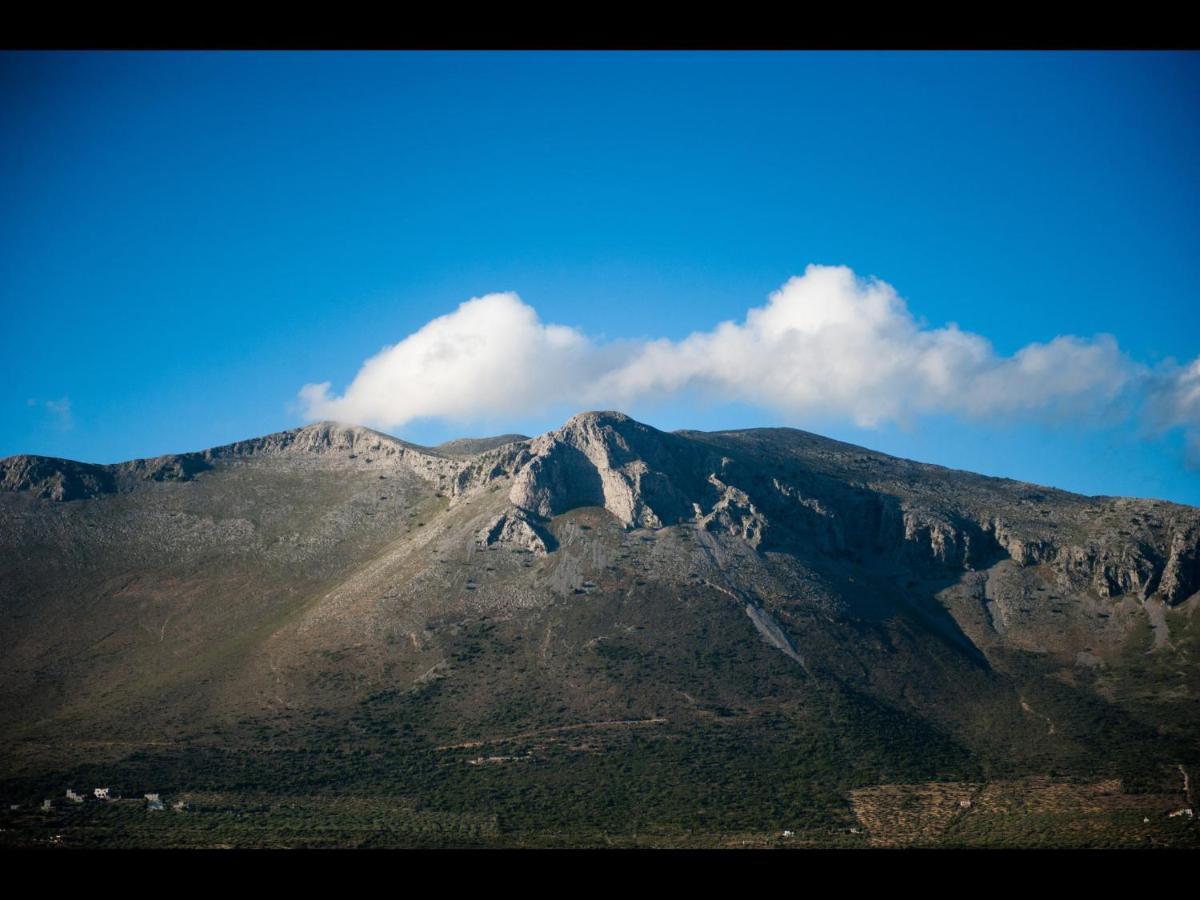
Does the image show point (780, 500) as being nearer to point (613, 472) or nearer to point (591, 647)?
point (613, 472)

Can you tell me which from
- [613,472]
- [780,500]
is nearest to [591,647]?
[613,472]

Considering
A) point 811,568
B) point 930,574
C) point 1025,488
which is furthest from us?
point 1025,488

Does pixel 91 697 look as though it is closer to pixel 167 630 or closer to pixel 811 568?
pixel 167 630

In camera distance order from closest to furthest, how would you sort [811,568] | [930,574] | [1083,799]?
[1083,799] < [811,568] < [930,574]

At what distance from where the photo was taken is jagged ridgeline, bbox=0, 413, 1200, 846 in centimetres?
4766

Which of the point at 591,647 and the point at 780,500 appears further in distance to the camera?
the point at 780,500

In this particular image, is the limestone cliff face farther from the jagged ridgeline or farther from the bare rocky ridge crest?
the jagged ridgeline

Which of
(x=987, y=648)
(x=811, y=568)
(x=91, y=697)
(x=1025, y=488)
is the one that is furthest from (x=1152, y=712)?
(x=91, y=697)

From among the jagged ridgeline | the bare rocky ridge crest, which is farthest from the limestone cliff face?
the jagged ridgeline

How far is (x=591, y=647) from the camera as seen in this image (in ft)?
234
